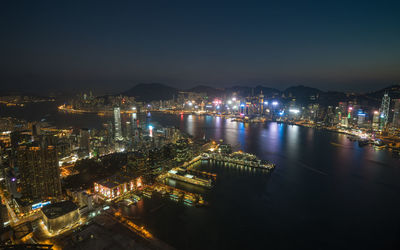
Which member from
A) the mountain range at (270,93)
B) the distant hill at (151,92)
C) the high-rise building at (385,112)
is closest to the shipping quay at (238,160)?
the high-rise building at (385,112)

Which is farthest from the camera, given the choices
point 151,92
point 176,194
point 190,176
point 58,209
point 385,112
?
point 151,92

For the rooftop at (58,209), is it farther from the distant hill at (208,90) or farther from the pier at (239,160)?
the distant hill at (208,90)

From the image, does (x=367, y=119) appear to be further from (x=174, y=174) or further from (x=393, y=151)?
(x=174, y=174)

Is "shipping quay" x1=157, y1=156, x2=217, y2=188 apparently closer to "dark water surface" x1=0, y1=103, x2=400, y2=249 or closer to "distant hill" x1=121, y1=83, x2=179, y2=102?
"dark water surface" x1=0, y1=103, x2=400, y2=249

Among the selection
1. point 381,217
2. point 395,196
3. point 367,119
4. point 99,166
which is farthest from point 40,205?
point 367,119

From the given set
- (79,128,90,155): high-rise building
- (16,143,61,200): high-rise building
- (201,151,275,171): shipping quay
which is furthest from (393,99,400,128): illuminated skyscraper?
(16,143,61,200): high-rise building

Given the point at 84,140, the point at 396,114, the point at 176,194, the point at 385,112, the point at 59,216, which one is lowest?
the point at 176,194

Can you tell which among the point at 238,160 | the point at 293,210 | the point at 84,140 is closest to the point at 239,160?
the point at 238,160

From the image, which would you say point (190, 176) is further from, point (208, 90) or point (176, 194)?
point (208, 90)
